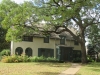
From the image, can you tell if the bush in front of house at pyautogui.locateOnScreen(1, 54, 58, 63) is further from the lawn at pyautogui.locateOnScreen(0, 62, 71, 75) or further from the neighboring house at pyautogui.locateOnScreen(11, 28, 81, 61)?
the lawn at pyautogui.locateOnScreen(0, 62, 71, 75)

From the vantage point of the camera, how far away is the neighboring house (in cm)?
4125

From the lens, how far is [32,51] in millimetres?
42438

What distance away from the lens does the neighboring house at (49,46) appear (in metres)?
41.2

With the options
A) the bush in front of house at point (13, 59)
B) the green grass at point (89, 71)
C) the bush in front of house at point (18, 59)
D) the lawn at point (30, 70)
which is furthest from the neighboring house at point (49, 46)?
the green grass at point (89, 71)

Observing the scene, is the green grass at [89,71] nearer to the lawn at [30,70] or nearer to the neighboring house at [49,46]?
the lawn at [30,70]

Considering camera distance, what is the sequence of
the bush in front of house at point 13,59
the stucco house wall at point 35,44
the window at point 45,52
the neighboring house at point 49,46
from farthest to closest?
the window at point 45,52 < the neighboring house at point 49,46 < the stucco house wall at point 35,44 < the bush in front of house at point 13,59

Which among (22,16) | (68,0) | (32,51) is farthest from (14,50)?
(68,0)

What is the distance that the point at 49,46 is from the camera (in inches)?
1747

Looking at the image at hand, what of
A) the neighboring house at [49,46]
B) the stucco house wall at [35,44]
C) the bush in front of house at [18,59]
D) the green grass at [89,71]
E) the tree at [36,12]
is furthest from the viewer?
the neighboring house at [49,46]

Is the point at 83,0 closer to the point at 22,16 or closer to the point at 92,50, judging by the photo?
the point at 22,16

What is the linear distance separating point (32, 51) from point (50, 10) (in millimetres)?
13530

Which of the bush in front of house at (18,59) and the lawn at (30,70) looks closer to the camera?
the lawn at (30,70)

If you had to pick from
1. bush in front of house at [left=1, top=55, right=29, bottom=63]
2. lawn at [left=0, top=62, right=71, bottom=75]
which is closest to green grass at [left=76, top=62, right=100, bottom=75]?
lawn at [left=0, top=62, right=71, bottom=75]

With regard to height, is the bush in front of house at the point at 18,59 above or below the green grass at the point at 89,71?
above
